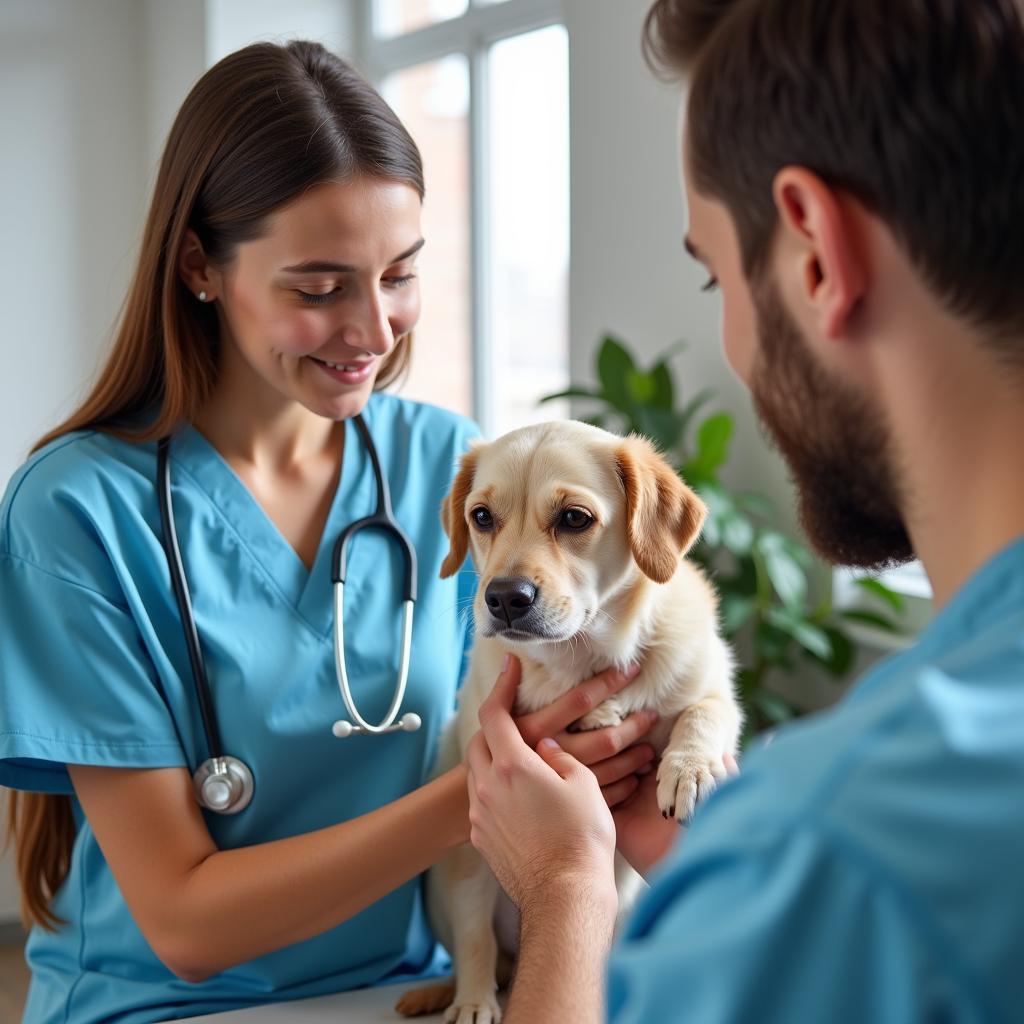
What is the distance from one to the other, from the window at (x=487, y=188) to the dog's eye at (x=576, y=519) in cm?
271

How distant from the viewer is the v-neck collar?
4.93ft

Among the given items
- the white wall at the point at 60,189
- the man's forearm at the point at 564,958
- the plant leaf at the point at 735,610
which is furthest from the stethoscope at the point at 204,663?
the white wall at the point at 60,189

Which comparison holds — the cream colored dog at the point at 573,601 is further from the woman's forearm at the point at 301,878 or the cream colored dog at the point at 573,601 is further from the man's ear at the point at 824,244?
the man's ear at the point at 824,244

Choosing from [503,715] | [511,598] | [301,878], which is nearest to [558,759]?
[503,715]

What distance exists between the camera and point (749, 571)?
2.89 meters

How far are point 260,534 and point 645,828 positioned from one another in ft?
2.06

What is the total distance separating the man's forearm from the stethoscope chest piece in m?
0.49

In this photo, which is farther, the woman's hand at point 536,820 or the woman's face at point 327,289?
the woman's face at point 327,289

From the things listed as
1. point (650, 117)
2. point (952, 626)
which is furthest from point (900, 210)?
point (650, 117)

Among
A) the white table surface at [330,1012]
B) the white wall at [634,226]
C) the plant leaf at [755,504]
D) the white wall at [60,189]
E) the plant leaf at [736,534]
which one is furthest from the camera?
the white wall at [60,189]

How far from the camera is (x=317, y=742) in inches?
56.1

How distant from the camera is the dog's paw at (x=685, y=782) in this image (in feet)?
4.13

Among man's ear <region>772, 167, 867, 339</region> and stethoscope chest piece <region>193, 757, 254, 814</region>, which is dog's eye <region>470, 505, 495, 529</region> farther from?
man's ear <region>772, 167, 867, 339</region>

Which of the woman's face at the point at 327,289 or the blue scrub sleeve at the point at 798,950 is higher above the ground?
the woman's face at the point at 327,289
